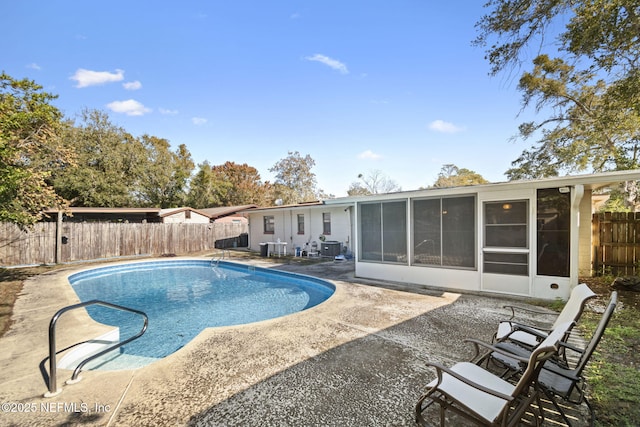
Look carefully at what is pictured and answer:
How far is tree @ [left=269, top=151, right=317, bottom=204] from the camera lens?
105 feet

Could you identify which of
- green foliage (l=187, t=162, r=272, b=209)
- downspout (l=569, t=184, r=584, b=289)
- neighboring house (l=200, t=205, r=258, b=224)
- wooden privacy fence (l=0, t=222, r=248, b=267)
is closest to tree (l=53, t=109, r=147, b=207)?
green foliage (l=187, t=162, r=272, b=209)

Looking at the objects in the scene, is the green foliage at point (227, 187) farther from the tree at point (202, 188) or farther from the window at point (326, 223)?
the window at point (326, 223)

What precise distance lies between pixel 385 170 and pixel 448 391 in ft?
105

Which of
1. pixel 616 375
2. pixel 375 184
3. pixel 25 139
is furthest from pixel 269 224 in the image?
pixel 375 184

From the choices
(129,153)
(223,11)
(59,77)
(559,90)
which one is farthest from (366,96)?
(129,153)

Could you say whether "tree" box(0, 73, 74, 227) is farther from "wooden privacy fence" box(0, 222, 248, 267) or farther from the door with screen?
the door with screen

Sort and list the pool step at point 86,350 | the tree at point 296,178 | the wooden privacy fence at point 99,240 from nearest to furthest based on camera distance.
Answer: the pool step at point 86,350 < the wooden privacy fence at point 99,240 < the tree at point 296,178

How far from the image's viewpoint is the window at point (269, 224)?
16.3 m

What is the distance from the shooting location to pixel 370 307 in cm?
554

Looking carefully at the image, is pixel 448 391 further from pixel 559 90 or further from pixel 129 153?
pixel 129 153

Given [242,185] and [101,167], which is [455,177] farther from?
[101,167]

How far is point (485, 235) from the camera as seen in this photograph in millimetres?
6320

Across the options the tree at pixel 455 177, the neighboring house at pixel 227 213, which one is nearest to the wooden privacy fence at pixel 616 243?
the neighboring house at pixel 227 213

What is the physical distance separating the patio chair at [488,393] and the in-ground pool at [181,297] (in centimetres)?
459
